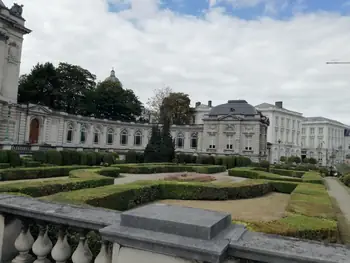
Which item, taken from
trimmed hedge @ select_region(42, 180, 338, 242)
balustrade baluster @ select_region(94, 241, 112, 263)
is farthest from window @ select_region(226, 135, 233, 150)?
balustrade baluster @ select_region(94, 241, 112, 263)

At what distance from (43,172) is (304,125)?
3875 inches

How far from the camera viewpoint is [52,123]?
137ft

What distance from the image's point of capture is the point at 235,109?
5547 centimetres

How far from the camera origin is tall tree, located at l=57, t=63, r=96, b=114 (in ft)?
168

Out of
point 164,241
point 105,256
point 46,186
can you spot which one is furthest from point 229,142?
point 164,241

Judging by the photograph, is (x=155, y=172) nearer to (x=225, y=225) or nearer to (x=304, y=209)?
(x=304, y=209)

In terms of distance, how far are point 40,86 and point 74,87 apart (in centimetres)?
583

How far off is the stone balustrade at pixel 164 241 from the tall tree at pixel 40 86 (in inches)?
1911

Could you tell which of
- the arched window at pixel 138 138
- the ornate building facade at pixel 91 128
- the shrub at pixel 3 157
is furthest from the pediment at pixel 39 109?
the shrub at pixel 3 157

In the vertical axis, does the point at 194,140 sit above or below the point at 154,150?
above

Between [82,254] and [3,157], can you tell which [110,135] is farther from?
[82,254]

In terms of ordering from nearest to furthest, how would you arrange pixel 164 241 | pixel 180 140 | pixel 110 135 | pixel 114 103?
pixel 164 241, pixel 110 135, pixel 114 103, pixel 180 140

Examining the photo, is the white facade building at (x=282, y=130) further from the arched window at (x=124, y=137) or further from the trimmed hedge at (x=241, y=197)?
the trimmed hedge at (x=241, y=197)

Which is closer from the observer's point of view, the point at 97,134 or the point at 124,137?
the point at 97,134
